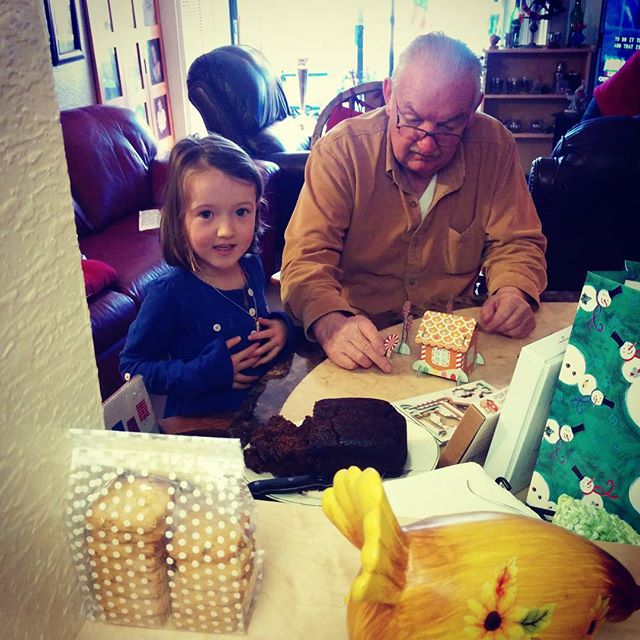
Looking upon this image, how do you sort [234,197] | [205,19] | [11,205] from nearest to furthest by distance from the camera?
[11,205]
[234,197]
[205,19]

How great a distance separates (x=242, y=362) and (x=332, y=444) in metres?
0.68

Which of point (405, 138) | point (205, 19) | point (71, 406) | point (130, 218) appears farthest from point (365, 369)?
point (205, 19)

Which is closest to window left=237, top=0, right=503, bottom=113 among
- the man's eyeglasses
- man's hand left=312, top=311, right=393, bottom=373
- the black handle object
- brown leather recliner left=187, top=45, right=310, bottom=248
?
brown leather recliner left=187, top=45, right=310, bottom=248

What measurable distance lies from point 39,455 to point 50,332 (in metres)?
0.09

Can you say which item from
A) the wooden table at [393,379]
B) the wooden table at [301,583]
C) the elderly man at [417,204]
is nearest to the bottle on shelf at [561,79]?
the elderly man at [417,204]

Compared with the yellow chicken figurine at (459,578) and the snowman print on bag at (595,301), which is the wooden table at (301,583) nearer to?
the yellow chicken figurine at (459,578)

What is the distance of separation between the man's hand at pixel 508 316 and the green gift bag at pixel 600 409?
0.60 meters

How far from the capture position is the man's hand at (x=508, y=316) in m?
1.43

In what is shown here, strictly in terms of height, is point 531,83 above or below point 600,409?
below

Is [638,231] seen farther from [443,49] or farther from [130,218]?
[130,218]

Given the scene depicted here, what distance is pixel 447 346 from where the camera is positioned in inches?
47.8

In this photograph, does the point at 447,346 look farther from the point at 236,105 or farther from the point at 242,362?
the point at 236,105

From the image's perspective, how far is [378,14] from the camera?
5.89 m

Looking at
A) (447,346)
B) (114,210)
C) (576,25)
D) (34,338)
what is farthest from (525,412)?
(576,25)
